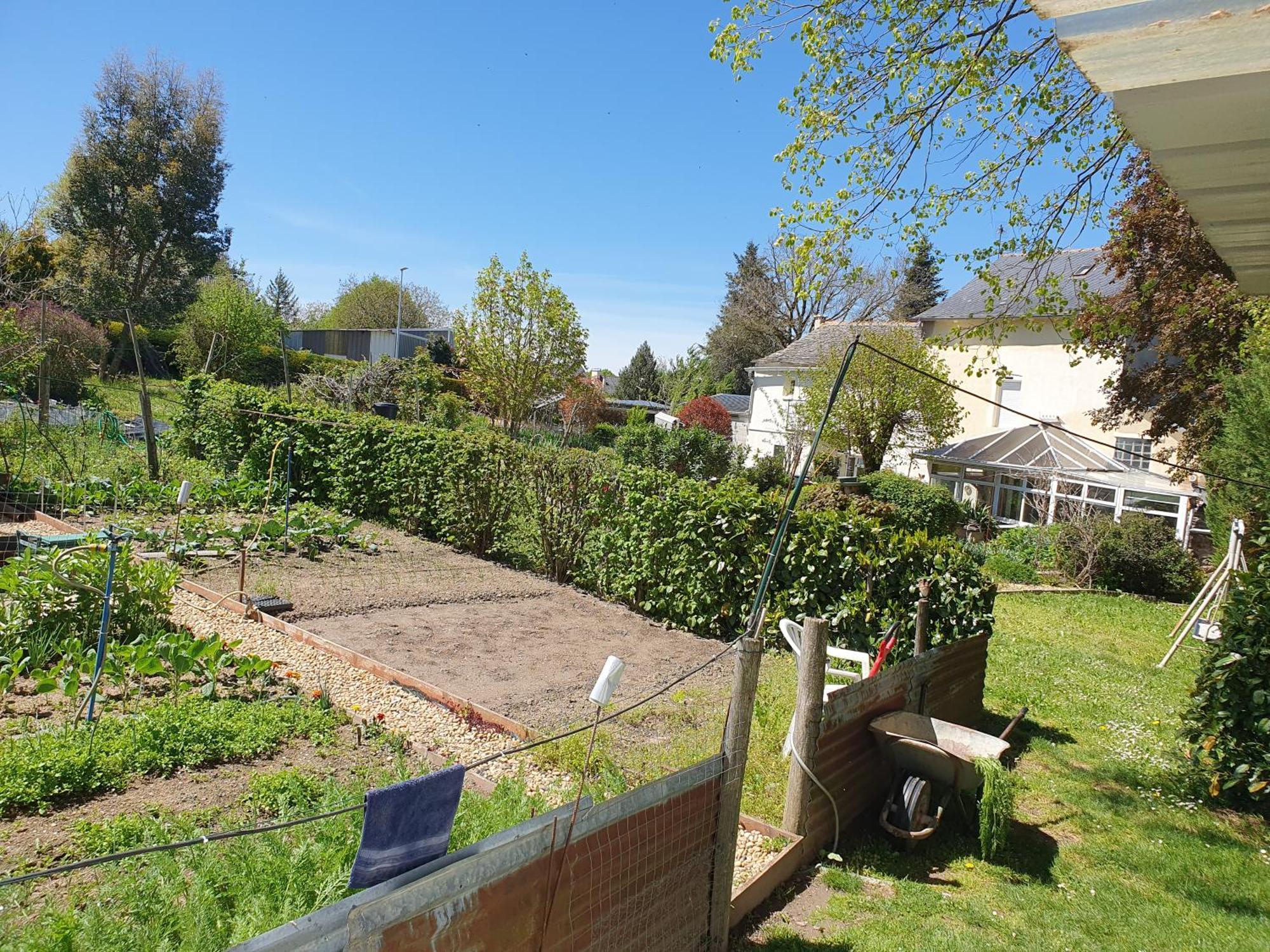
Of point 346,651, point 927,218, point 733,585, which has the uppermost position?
point 927,218

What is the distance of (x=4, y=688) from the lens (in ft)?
15.8

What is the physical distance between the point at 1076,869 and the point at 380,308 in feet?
198

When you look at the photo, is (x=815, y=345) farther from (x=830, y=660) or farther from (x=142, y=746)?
(x=142, y=746)

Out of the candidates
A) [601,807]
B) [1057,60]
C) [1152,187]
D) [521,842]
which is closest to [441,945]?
[521,842]

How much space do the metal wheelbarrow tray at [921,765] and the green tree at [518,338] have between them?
19.6 m

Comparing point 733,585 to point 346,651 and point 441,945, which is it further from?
point 441,945

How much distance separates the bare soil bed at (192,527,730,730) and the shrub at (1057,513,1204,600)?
9.45m

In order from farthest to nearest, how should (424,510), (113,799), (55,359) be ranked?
(55,359) → (424,510) → (113,799)

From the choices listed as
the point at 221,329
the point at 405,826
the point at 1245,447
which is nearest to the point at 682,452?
the point at 1245,447

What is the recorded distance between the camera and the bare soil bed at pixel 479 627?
633 cm

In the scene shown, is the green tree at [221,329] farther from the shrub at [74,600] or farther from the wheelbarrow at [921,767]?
the wheelbarrow at [921,767]

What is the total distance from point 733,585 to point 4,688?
586 centimetres

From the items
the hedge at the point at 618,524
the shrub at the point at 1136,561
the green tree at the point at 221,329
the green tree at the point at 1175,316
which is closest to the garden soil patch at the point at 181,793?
the hedge at the point at 618,524

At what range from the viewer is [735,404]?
43.8m
